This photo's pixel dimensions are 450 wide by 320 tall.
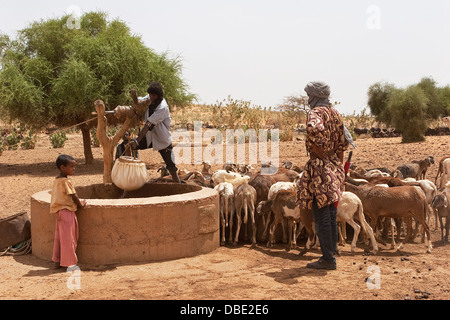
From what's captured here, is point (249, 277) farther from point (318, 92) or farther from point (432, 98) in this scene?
point (432, 98)

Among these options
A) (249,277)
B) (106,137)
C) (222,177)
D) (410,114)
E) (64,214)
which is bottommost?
(249,277)

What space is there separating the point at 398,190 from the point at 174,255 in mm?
3519

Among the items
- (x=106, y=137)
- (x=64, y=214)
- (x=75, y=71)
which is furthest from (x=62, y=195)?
(x=75, y=71)

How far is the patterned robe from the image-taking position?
20.2 ft

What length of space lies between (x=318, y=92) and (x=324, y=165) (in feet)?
2.98

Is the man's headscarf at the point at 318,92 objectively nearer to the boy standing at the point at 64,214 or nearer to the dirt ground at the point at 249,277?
the dirt ground at the point at 249,277

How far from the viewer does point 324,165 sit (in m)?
6.27

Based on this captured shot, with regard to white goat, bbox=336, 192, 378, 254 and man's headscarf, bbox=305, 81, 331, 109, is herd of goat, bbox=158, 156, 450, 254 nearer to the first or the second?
white goat, bbox=336, 192, 378, 254

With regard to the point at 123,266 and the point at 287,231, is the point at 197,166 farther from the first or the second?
the point at 123,266

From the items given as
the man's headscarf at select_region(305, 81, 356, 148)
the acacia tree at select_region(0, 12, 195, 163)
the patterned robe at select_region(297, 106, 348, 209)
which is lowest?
the patterned robe at select_region(297, 106, 348, 209)

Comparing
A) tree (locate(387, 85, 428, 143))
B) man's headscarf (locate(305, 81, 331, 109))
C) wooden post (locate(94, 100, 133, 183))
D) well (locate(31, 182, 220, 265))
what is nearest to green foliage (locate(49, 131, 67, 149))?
tree (locate(387, 85, 428, 143))

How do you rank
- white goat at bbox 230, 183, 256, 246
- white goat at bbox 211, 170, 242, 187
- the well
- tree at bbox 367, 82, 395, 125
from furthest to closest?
tree at bbox 367, 82, 395, 125 → white goat at bbox 211, 170, 242, 187 → white goat at bbox 230, 183, 256, 246 → the well

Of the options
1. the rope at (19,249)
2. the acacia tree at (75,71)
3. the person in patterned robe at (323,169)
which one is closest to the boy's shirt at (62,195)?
the rope at (19,249)

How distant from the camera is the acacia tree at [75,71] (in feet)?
60.4
